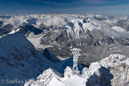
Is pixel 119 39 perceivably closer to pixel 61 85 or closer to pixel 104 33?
pixel 104 33

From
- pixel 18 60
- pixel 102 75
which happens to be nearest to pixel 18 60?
pixel 18 60

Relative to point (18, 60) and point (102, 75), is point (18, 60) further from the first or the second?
point (102, 75)

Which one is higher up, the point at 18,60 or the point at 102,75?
the point at 102,75

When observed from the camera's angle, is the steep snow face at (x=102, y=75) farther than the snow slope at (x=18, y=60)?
No

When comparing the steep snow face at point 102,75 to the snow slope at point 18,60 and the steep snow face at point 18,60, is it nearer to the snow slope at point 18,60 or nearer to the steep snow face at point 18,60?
the snow slope at point 18,60

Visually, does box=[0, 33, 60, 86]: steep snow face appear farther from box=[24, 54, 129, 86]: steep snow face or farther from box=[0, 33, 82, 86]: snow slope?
box=[24, 54, 129, 86]: steep snow face

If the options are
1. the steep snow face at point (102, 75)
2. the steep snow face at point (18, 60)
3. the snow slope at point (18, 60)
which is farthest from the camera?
the steep snow face at point (18, 60)

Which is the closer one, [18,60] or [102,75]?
[102,75]

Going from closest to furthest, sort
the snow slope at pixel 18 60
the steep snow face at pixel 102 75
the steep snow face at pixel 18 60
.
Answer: the steep snow face at pixel 102 75, the snow slope at pixel 18 60, the steep snow face at pixel 18 60

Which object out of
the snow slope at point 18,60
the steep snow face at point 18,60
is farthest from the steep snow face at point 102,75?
the steep snow face at point 18,60

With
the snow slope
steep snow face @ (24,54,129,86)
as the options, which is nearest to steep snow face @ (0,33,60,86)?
the snow slope
